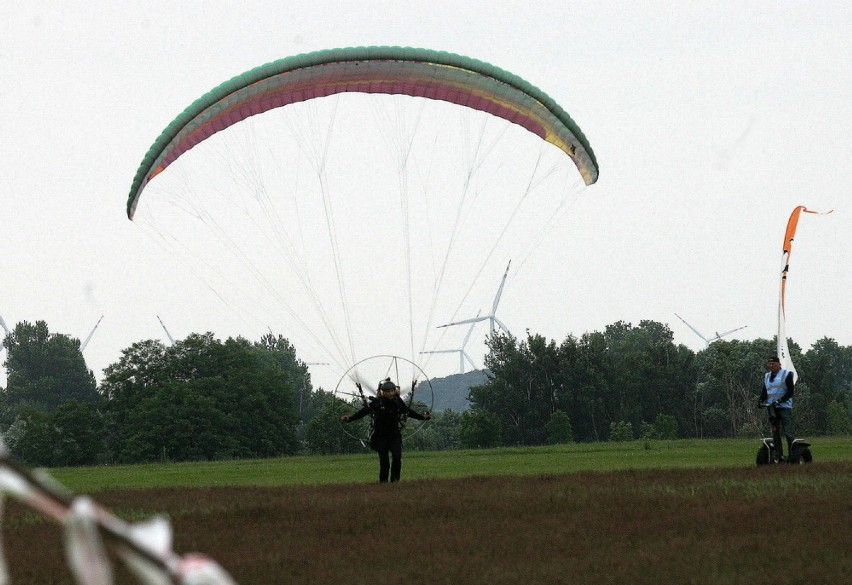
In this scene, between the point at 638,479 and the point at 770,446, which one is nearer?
the point at 638,479

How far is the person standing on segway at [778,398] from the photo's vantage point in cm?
2034

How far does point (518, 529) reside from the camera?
12578 millimetres

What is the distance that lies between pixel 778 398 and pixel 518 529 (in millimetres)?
9122

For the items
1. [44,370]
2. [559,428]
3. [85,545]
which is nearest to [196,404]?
[559,428]

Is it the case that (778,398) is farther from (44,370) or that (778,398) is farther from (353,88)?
(44,370)

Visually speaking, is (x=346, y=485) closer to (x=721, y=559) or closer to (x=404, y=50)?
(x=404, y=50)

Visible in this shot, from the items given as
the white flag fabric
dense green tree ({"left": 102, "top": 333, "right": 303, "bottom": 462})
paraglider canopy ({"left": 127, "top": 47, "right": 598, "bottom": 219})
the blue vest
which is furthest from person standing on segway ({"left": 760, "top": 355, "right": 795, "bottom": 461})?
dense green tree ({"left": 102, "top": 333, "right": 303, "bottom": 462})

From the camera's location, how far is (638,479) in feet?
58.2

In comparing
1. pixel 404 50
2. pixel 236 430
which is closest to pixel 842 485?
pixel 404 50

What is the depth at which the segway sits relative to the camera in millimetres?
20625

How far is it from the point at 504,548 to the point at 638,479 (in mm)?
6841

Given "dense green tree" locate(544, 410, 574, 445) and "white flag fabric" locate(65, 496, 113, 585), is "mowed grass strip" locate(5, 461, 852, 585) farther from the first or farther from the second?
"dense green tree" locate(544, 410, 574, 445)

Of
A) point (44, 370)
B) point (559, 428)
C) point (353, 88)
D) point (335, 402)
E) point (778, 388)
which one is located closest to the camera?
point (778, 388)

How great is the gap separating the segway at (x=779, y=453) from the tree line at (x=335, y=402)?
62536mm
